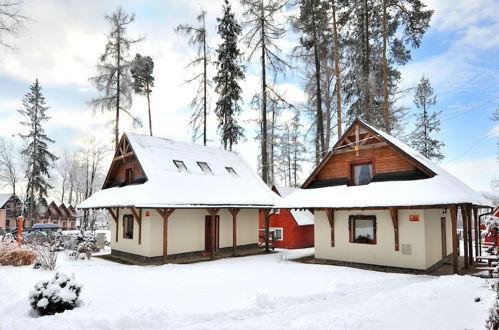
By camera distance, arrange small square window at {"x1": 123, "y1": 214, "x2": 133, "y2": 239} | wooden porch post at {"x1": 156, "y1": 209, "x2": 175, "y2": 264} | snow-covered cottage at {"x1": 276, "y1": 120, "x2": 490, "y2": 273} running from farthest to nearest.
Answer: small square window at {"x1": 123, "y1": 214, "x2": 133, "y2": 239}, wooden porch post at {"x1": 156, "y1": 209, "x2": 175, "y2": 264}, snow-covered cottage at {"x1": 276, "y1": 120, "x2": 490, "y2": 273}

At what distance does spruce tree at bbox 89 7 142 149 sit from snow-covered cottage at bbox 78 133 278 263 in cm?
622

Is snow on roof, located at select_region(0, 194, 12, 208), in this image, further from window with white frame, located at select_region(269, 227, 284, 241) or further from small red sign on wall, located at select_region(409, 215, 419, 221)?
small red sign on wall, located at select_region(409, 215, 419, 221)

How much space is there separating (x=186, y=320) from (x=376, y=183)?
989 centimetres

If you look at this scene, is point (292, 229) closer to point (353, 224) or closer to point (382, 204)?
point (353, 224)

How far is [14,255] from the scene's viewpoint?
1193 centimetres

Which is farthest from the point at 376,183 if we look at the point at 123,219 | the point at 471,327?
the point at 123,219

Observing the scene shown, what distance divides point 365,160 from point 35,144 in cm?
3146

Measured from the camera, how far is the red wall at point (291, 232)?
2070 cm

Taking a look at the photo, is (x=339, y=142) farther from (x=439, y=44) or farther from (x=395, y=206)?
(x=439, y=44)

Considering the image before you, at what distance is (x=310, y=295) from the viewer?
8.38m

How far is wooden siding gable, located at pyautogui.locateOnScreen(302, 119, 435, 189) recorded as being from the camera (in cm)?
1280

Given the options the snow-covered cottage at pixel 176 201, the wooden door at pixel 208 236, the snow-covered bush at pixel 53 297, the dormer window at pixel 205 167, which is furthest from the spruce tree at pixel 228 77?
the snow-covered bush at pixel 53 297

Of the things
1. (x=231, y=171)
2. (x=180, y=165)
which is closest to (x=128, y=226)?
(x=180, y=165)

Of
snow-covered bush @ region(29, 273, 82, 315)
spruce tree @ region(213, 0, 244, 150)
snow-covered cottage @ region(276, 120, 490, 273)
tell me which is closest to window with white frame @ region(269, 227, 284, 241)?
snow-covered cottage @ region(276, 120, 490, 273)
